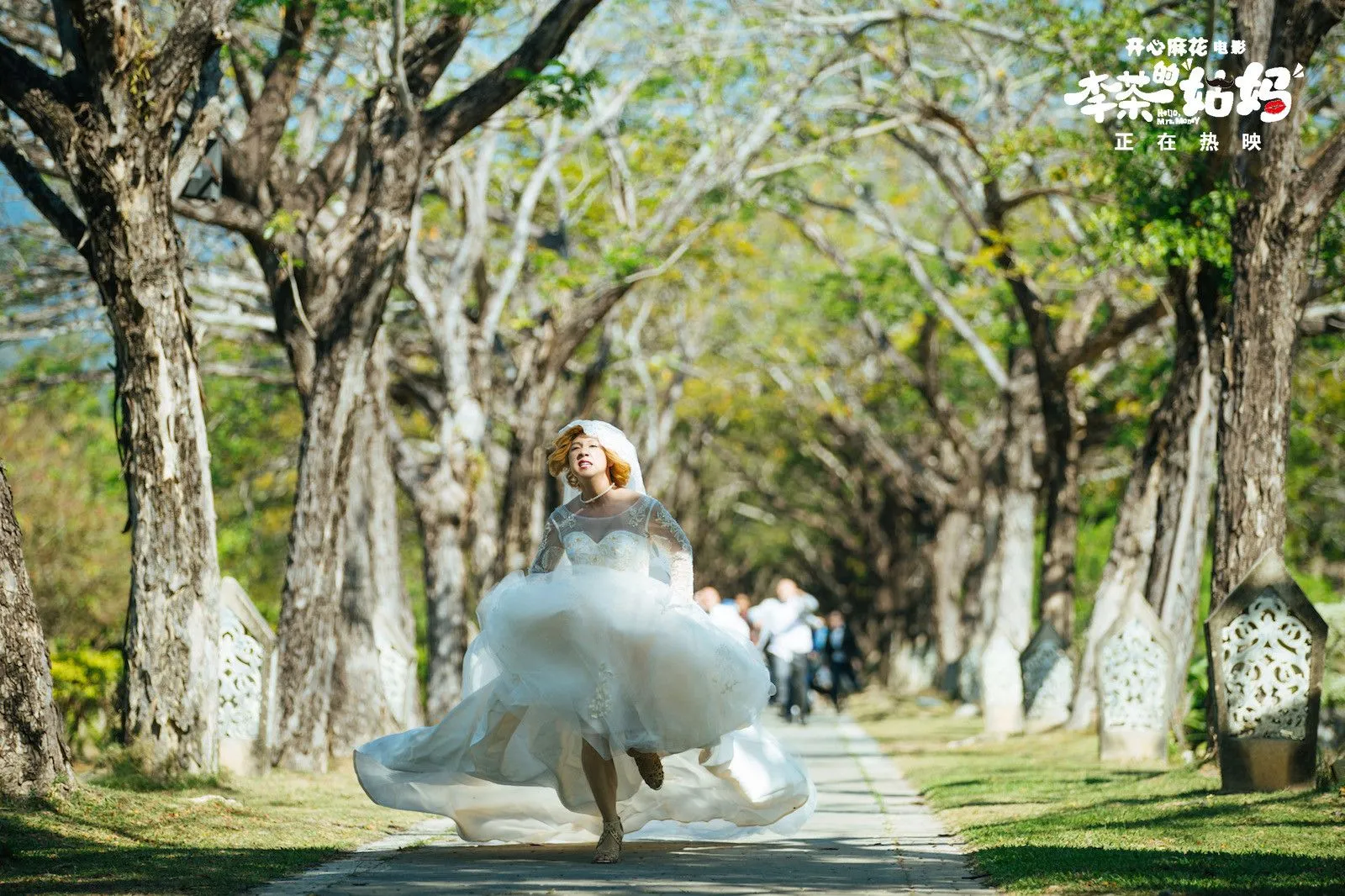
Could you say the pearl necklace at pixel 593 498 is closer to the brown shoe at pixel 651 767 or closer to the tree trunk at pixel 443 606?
the brown shoe at pixel 651 767

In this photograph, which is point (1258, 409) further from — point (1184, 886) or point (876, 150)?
point (876, 150)

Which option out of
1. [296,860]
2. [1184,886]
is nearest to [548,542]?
[296,860]

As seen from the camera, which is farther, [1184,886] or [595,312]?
[595,312]

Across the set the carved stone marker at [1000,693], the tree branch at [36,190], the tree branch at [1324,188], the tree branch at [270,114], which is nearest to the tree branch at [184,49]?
the tree branch at [36,190]

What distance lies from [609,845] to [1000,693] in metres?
11.8

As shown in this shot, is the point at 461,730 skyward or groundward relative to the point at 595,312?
groundward

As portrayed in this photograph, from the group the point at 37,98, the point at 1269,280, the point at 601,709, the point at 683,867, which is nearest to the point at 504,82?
the point at 37,98

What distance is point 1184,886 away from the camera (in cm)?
638

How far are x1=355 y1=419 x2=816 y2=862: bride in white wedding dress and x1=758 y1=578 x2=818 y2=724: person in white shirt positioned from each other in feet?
47.0

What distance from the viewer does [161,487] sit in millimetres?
10352

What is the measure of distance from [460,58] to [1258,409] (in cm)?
1222

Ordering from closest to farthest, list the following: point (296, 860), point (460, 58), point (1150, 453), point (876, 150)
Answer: point (296, 860), point (1150, 453), point (460, 58), point (876, 150)

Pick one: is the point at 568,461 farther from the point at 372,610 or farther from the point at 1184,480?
the point at 1184,480

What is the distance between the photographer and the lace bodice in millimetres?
7918
